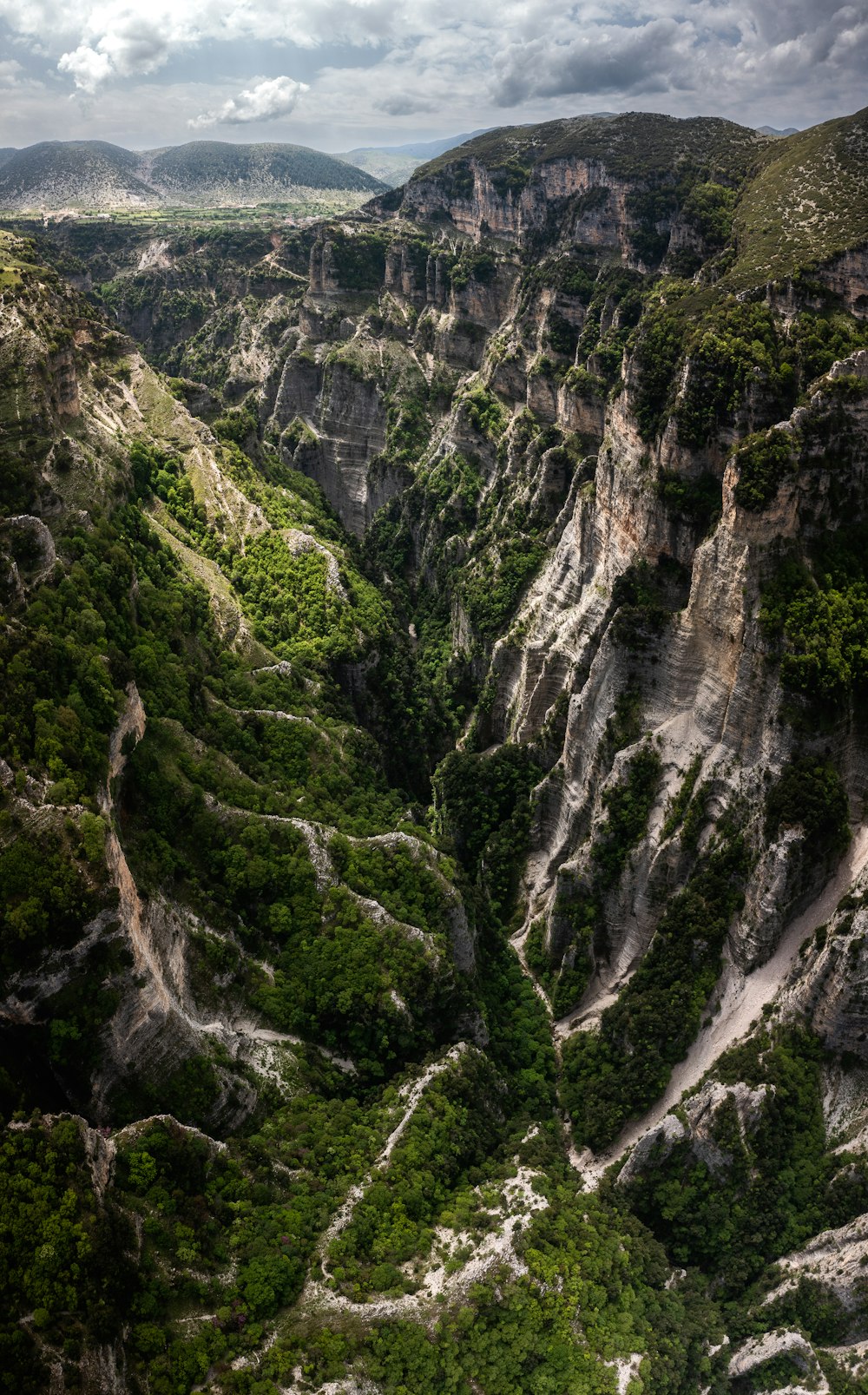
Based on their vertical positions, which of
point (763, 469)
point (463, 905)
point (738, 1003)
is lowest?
point (738, 1003)

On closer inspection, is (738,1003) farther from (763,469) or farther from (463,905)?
(763,469)

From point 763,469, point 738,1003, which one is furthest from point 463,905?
point 763,469

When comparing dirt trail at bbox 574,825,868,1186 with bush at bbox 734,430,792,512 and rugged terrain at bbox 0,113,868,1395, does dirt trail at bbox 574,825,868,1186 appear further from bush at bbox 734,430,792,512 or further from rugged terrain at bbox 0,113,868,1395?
bush at bbox 734,430,792,512

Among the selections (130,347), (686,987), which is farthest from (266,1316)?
(130,347)

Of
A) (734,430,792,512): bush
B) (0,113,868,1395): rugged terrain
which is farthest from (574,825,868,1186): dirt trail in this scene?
(734,430,792,512): bush

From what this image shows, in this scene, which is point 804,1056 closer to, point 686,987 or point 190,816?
point 686,987
